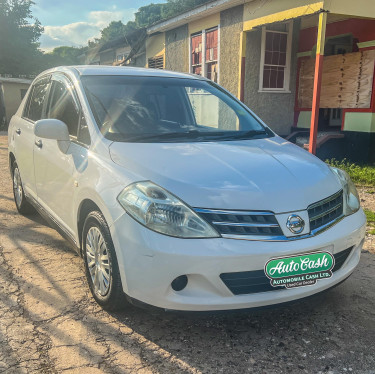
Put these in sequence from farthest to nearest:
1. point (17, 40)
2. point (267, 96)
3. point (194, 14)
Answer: point (17, 40), point (194, 14), point (267, 96)

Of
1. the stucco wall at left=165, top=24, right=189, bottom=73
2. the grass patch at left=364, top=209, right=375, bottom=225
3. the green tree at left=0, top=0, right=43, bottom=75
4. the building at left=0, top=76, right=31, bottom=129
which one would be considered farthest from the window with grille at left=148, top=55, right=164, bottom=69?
the green tree at left=0, top=0, right=43, bottom=75

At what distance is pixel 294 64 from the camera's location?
412 inches

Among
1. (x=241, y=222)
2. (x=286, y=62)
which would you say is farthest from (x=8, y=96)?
(x=241, y=222)

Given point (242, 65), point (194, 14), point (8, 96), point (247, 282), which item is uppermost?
point (194, 14)

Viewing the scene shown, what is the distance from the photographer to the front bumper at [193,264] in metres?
2.14

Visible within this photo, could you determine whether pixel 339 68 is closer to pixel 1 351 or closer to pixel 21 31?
pixel 1 351

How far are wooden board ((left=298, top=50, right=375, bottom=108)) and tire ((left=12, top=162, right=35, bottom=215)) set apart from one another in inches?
293

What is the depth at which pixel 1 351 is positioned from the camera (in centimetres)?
238

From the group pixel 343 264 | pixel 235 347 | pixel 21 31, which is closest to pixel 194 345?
pixel 235 347

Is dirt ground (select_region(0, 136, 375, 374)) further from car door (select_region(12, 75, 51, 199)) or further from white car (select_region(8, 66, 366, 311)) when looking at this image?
car door (select_region(12, 75, 51, 199))

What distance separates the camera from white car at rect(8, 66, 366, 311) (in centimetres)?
220

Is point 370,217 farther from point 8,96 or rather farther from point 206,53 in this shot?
point 8,96

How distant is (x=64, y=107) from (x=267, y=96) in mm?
7747

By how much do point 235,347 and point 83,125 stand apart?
1953mm
